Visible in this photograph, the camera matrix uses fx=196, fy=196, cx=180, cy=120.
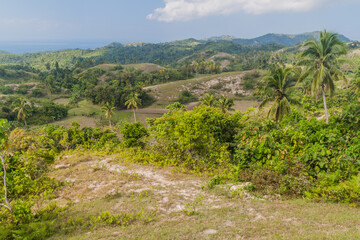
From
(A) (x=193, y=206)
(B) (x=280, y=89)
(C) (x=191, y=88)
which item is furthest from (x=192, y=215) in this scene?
(C) (x=191, y=88)

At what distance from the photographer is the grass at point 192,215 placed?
4758mm

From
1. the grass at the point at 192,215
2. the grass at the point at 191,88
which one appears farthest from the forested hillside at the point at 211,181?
the grass at the point at 191,88

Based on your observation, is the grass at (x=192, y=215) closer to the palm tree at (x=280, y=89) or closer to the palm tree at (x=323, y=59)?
the palm tree at (x=280, y=89)

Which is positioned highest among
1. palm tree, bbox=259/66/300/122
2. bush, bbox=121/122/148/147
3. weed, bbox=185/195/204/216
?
palm tree, bbox=259/66/300/122

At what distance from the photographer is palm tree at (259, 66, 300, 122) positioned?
630 inches

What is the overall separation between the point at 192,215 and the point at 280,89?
45.8 feet

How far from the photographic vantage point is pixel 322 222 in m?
4.92

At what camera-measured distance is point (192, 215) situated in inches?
240

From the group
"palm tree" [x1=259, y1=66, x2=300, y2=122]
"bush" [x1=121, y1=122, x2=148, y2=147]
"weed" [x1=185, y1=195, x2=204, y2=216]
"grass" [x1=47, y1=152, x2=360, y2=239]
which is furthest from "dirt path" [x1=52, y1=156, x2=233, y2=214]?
"palm tree" [x1=259, y1=66, x2=300, y2=122]

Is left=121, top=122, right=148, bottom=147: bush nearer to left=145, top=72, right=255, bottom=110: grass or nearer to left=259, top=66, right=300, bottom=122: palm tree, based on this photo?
left=259, top=66, right=300, bottom=122: palm tree

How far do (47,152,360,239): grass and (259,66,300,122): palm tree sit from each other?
34.7 feet

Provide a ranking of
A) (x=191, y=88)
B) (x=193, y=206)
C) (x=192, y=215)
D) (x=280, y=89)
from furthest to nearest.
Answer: (x=191, y=88), (x=280, y=89), (x=193, y=206), (x=192, y=215)

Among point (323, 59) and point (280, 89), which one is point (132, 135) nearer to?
point (280, 89)

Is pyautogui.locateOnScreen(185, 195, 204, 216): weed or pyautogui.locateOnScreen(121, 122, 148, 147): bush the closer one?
pyautogui.locateOnScreen(185, 195, 204, 216): weed
